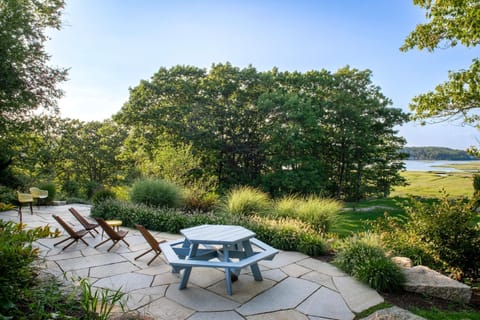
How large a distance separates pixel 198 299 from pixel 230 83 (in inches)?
524

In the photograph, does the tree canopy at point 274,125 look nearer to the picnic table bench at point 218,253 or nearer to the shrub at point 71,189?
the shrub at point 71,189

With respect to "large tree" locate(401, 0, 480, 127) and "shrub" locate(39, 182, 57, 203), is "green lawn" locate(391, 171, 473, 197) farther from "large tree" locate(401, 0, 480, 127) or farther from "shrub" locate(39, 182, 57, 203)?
"shrub" locate(39, 182, 57, 203)

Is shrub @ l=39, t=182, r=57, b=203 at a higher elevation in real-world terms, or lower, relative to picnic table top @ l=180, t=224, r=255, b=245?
lower

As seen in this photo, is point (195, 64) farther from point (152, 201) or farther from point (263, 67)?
point (152, 201)

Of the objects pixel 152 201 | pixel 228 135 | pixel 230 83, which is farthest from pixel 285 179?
pixel 152 201

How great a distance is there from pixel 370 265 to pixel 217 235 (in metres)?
2.07

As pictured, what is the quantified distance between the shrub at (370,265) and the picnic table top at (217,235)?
5.03 ft

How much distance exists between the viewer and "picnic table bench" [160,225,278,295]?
126 inches

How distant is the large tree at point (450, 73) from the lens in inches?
180

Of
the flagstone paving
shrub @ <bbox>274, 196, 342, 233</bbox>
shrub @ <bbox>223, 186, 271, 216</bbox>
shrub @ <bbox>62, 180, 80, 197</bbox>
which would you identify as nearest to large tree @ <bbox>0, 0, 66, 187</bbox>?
the flagstone paving

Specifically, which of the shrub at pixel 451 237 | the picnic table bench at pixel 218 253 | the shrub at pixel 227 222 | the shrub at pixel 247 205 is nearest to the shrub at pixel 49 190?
the shrub at pixel 227 222

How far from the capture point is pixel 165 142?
14.2 meters

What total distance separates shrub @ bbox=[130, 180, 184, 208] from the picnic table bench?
363 centimetres

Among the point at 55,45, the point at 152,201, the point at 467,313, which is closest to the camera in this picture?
the point at 467,313
